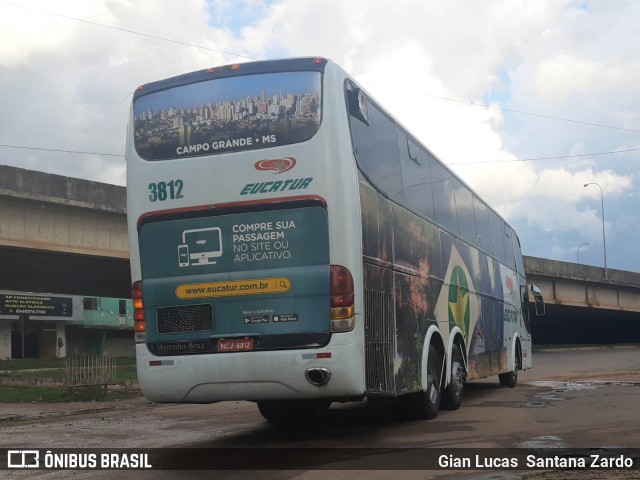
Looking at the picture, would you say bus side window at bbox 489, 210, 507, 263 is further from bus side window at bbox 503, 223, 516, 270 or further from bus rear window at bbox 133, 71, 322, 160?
bus rear window at bbox 133, 71, 322, 160

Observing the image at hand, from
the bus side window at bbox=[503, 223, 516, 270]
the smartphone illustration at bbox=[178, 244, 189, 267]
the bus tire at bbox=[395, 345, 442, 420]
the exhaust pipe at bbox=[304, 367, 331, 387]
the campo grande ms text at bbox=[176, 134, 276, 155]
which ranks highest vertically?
the campo grande ms text at bbox=[176, 134, 276, 155]

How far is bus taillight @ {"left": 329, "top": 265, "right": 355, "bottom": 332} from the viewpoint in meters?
8.66

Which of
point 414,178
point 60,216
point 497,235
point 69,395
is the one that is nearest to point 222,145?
point 414,178

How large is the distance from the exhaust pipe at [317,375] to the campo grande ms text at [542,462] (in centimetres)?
143

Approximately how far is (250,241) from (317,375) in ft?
5.41

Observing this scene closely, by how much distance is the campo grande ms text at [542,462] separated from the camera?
7.54 m

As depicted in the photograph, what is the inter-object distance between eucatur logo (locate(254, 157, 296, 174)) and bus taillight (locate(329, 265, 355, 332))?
4.07 ft

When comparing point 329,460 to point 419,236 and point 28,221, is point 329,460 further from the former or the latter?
point 28,221

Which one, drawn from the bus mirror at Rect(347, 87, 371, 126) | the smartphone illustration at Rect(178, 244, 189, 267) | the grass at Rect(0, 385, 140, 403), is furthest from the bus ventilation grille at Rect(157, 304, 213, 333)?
the grass at Rect(0, 385, 140, 403)

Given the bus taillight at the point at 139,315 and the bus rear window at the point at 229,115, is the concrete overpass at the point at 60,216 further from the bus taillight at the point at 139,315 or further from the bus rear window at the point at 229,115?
the bus taillight at the point at 139,315

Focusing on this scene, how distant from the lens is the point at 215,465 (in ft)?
26.9

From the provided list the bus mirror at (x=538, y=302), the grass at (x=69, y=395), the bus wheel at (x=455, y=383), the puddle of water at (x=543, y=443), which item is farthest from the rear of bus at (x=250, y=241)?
Answer: the bus mirror at (x=538, y=302)

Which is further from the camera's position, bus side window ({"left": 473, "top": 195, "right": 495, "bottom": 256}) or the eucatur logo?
bus side window ({"left": 473, "top": 195, "right": 495, "bottom": 256})

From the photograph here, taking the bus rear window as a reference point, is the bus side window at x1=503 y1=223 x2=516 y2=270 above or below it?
below
